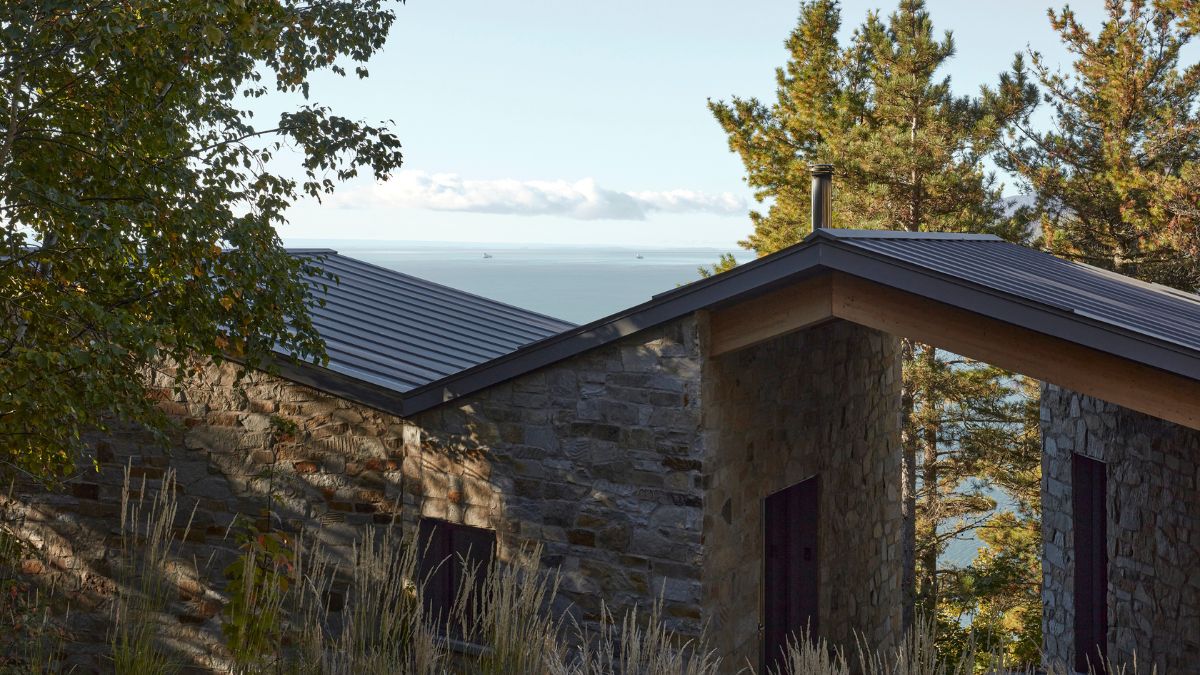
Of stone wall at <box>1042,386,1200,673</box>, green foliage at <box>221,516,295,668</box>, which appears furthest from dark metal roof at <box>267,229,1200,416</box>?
green foliage at <box>221,516,295,668</box>

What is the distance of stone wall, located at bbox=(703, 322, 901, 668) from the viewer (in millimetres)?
7020

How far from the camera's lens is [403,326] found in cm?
1023

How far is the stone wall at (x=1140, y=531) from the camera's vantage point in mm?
7809

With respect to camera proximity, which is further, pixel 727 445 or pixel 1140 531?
pixel 1140 531

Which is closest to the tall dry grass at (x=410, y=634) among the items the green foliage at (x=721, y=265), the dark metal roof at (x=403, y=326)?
the dark metal roof at (x=403, y=326)

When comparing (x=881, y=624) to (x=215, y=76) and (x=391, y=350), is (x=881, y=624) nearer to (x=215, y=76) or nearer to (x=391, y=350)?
(x=391, y=350)

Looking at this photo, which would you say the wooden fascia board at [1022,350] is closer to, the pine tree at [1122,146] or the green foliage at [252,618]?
the green foliage at [252,618]

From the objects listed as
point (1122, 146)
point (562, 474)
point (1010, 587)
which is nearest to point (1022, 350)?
point (562, 474)

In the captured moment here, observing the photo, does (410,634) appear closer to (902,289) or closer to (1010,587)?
(902,289)

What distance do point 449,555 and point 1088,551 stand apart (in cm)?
556

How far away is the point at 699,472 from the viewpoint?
6.71 metres

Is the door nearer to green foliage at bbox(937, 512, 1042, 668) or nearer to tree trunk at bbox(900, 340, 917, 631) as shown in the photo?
tree trunk at bbox(900, 340, 917, 631)

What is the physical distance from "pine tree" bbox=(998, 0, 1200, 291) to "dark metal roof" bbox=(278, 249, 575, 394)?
8.85 m

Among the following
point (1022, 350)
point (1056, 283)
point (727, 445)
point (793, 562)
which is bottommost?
point (793, 562)
